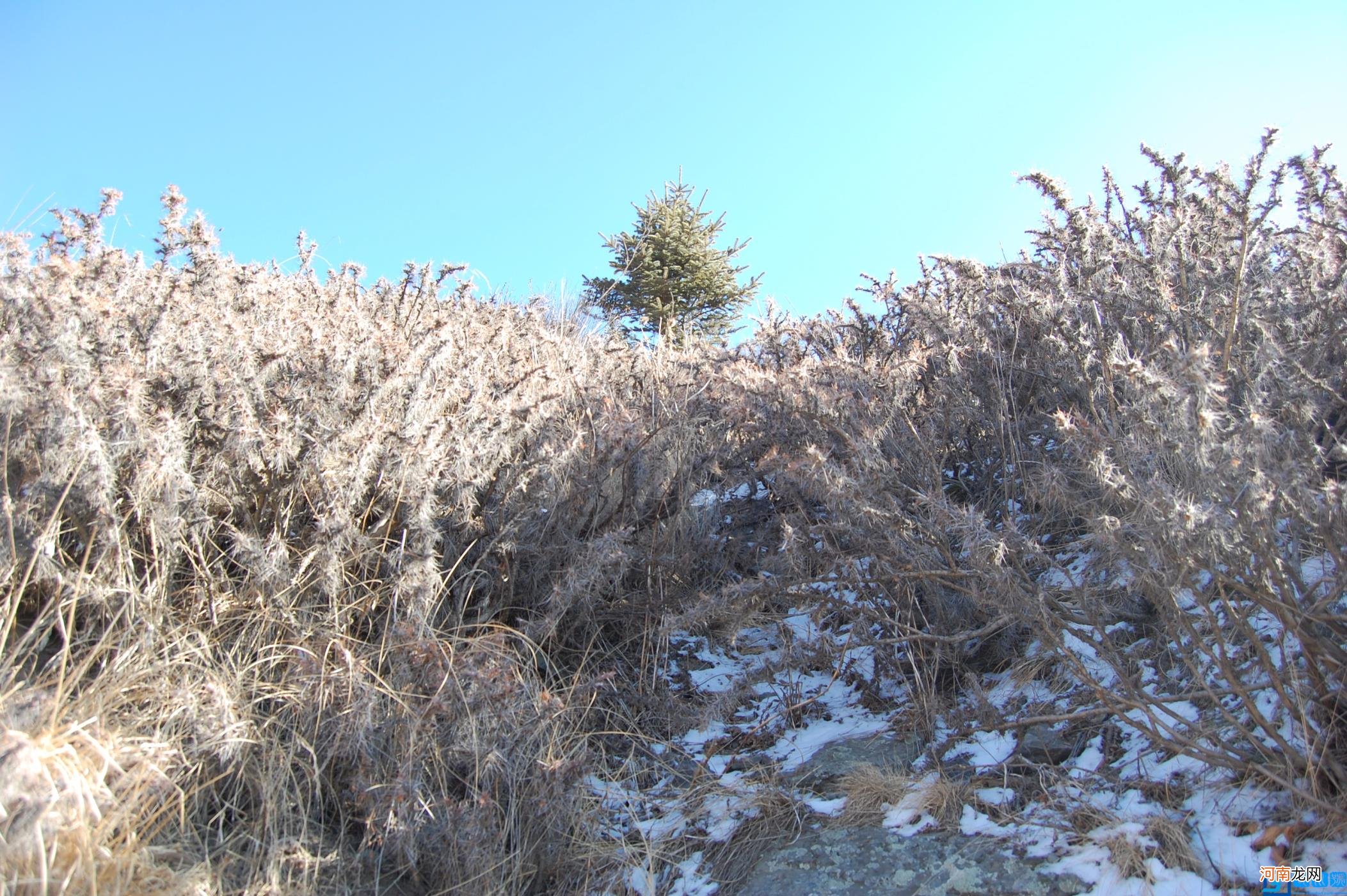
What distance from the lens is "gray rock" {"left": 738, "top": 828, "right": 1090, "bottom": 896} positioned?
2.14m

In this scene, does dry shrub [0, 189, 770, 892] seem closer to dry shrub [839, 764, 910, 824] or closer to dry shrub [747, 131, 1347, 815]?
dry shrub [839, 764, 910, 824]

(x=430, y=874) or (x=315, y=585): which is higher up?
(x=315, y=585)

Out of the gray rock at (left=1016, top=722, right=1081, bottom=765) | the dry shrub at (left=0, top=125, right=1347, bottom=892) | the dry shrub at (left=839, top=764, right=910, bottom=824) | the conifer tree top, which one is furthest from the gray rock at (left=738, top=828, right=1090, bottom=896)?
the conifer tree top

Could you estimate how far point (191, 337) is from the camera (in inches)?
110

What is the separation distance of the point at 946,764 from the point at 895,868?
1.72ft

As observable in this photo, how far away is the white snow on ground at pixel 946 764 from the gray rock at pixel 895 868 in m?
0.05

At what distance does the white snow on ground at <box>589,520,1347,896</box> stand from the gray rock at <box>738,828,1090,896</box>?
49 mm

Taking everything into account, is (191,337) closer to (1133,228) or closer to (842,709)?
(842,709)

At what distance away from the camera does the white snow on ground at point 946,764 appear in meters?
2.06

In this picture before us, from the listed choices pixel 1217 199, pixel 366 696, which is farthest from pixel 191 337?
pixel 1217 199

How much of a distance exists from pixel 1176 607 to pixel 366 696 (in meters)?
2.35

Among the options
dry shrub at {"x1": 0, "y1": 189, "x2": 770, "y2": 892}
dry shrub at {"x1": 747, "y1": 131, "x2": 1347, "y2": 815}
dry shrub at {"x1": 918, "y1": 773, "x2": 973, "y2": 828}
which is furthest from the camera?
dry shrub at {"x1": 918, "y1": 773, "x2": 973, "y2": 828}

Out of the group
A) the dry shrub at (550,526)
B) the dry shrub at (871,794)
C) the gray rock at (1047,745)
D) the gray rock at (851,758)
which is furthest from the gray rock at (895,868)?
the dry shrub at (550,526)

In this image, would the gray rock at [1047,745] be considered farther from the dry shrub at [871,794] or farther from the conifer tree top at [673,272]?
the conifer tree top at [673,272]
